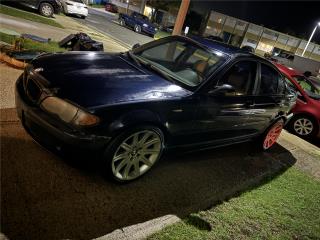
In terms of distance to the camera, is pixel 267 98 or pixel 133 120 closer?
pixel 133 120

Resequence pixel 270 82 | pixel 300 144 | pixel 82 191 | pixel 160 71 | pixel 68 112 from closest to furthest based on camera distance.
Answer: pixel 68 112 → pixel 82 191 → pixel 160 71 → pixel 270 82 → pixel 300 144

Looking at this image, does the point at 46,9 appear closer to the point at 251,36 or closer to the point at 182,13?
the point at 182,13

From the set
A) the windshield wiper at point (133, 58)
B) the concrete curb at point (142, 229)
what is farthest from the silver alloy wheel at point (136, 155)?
the windshield wiper at point (133, 58)

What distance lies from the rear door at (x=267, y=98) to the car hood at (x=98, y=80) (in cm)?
171

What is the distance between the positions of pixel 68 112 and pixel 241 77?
267 cm

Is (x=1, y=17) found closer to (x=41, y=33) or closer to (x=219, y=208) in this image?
(x=41, y=33)

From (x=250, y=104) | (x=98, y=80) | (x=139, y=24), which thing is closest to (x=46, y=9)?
(x=139, y=24)

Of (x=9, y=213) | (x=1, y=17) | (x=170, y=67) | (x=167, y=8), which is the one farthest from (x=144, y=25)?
(x=167, y=8)

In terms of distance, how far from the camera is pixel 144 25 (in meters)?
25.3

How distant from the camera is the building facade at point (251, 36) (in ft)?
198

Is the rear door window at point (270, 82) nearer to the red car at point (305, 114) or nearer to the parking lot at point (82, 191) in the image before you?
the parking lot at point (82, 191)

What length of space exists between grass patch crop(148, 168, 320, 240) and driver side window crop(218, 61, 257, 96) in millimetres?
1479

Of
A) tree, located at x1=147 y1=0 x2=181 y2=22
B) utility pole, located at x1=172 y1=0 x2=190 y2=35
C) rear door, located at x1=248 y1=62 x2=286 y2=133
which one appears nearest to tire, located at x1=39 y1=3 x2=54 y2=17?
utility pole, located at x1=172 y1=0 x2=190 y2=35

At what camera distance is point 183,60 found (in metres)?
4.36
